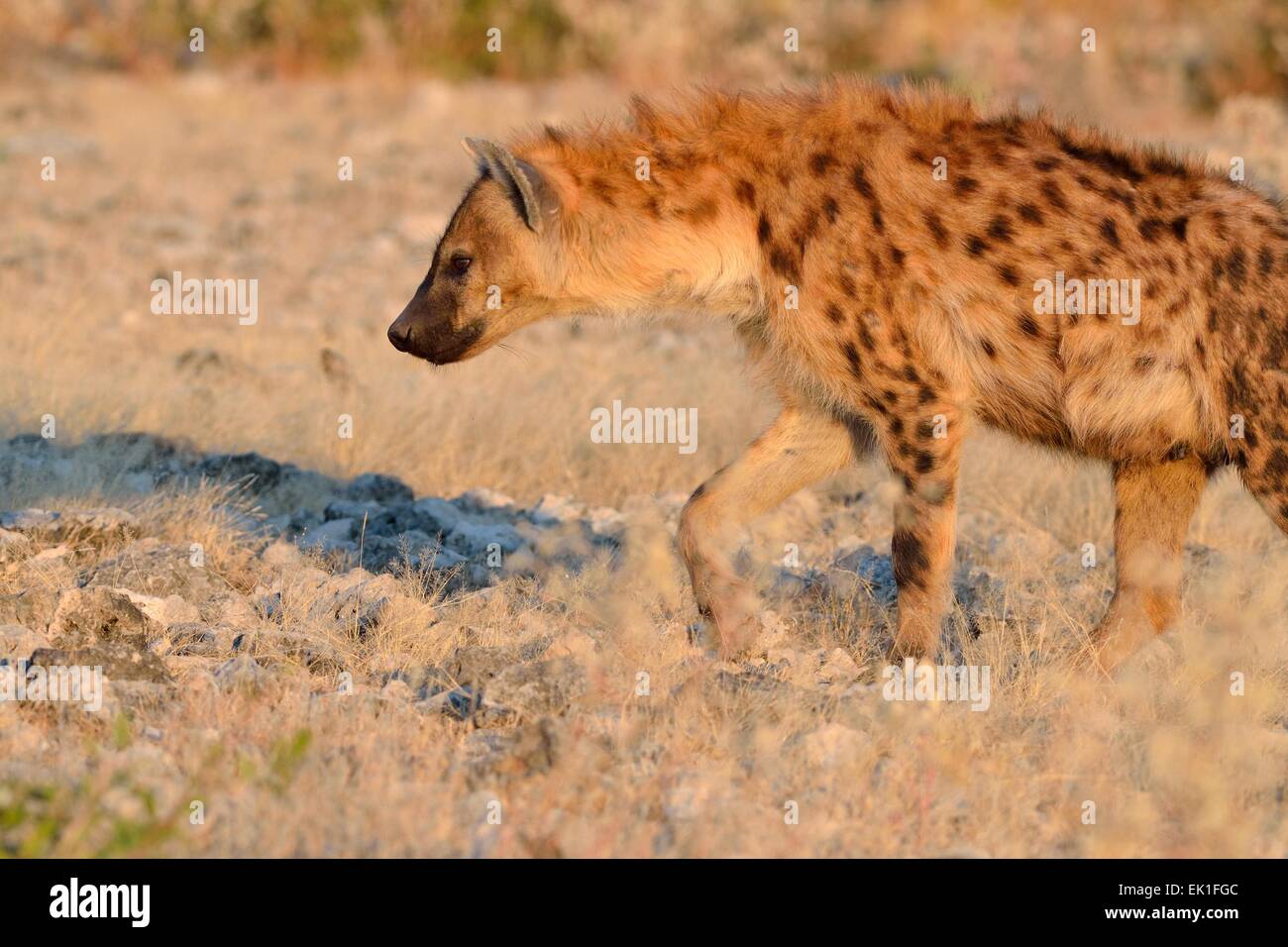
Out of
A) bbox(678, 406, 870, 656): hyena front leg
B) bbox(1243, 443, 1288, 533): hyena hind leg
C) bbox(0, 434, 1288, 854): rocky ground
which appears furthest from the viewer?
bbox(678, 406, 870, 656): hyena front leg

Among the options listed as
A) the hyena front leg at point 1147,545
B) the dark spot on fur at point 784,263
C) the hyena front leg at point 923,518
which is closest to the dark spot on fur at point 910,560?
the hyena front leg at point 923,518

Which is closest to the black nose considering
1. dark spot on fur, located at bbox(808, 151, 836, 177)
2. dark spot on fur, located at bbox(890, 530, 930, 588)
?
dark spot on fur, located at bbox(808, 151, 836, 177)

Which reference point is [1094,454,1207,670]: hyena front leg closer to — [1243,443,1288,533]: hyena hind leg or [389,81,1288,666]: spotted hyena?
[389,81,1288,666]: spotted hyena

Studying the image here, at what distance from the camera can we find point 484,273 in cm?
534

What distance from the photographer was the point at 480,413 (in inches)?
310

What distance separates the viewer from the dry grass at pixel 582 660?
386 centimetres

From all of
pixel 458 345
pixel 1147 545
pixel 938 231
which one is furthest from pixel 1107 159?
pixel 458 345

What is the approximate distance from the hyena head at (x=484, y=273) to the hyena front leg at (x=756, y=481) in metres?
0.78

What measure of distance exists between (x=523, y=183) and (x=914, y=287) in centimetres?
121

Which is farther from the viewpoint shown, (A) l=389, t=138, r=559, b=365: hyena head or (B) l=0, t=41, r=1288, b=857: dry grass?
(A) l=389, t=138, r=559, b=365: hyena head

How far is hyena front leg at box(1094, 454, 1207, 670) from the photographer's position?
5.48 metres

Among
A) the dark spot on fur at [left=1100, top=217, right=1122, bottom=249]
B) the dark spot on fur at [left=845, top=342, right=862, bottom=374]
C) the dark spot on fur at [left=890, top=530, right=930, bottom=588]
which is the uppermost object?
the dark spot on fur at [left=1100, top=217, right=1122, bottom=249]

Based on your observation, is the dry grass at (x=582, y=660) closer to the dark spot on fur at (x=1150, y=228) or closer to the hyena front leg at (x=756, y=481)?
the hyena front leg at (x=756, y=481)
